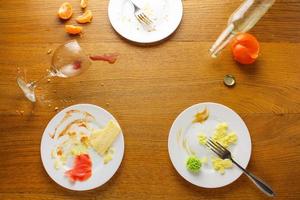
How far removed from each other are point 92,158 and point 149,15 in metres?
0.46

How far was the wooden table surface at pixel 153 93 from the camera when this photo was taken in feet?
3.47

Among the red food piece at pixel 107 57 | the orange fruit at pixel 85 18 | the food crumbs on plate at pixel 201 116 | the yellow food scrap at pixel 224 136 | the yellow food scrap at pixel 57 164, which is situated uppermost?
the orange fruit at pixel 85 18

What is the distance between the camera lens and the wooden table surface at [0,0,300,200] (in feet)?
3.47

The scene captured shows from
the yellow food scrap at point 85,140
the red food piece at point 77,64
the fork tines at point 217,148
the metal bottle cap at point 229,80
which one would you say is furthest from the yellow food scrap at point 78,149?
the metal bottle cap at point 229,80

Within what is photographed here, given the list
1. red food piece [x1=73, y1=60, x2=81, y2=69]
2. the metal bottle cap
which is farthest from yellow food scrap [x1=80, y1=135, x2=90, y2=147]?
the metal bottle cap

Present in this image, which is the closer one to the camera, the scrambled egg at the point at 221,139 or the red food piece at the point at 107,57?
the scrambled egg at the point at 221,139

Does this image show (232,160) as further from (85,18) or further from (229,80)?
(85,18)

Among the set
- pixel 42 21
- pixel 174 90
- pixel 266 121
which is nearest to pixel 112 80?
pixel 174 90

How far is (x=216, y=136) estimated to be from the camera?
3.52 ft

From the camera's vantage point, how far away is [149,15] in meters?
1.19

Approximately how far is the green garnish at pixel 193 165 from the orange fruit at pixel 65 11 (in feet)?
1.86

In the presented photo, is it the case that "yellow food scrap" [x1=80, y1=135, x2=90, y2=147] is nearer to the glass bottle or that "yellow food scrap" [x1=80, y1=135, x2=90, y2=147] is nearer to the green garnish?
the green garnish

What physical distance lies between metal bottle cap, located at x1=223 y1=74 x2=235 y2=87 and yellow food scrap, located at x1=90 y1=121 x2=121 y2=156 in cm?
33

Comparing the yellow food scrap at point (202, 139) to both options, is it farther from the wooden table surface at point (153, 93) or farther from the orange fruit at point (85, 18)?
the orange fruit at point (85, 18)
